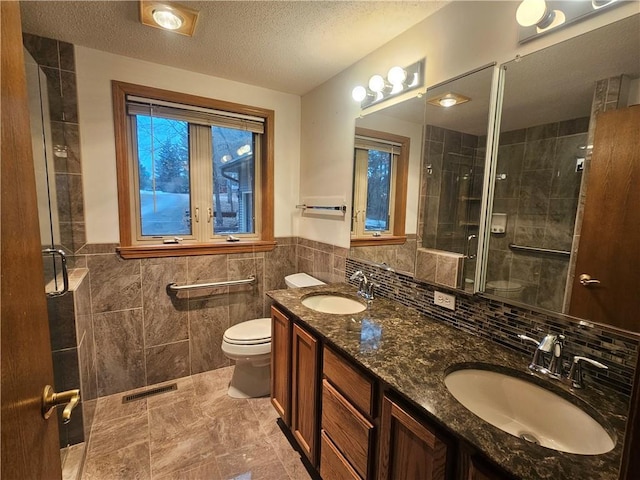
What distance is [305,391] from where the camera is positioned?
1.58m

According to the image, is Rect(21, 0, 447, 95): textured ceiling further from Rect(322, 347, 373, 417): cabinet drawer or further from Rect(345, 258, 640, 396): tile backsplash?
Rect(322, 347, 373, 417): cabinet drawer

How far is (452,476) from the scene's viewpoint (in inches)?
33.4

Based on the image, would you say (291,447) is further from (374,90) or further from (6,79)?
(374,90)

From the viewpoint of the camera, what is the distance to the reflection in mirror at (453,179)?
1.36 m

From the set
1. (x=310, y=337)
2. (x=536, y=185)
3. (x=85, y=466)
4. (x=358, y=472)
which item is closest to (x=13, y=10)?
(x=310, y=337)

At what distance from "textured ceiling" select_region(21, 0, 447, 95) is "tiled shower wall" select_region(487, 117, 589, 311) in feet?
2.78

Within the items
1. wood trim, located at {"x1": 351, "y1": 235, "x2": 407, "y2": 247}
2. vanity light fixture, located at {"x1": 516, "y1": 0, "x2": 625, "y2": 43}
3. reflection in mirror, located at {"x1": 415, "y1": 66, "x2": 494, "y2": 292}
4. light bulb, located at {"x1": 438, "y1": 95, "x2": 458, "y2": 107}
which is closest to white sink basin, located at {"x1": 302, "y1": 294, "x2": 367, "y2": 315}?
wood trim, located at {"x1": 351, "y1": 235, "x2": 407, "y2": 247}

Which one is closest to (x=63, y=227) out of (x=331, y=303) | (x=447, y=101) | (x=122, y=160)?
(x=122, y=160)

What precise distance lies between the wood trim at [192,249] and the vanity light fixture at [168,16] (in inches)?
56.1

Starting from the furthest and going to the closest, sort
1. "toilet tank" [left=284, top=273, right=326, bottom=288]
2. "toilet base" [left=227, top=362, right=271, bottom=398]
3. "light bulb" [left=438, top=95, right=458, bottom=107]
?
Answer: 1. "toilet tank" [left=284, top=273, right=326, bottom=288]
2. "toilet base" [left=227, top=362, right=271, bottom=398]
3. "light bulb" [left=438, top=95, right=458, bottom=107]

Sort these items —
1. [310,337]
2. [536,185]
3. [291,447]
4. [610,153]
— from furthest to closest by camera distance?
[291,447], [310,337], [536,185], [610,153]

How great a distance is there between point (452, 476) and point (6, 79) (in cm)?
137

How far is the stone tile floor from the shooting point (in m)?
1.63

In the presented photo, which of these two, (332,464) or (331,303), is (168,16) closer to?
(331,303)
